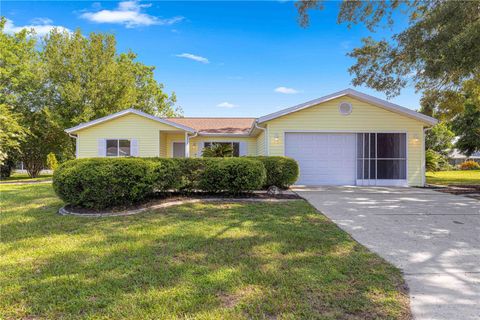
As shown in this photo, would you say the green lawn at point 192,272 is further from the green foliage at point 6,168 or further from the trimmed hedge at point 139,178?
the green foliage at point 6,168

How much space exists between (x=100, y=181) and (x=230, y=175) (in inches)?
134

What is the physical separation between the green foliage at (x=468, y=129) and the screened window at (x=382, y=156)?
60.6 ft

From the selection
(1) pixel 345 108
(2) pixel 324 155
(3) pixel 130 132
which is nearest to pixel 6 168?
(3) pixel 130 132

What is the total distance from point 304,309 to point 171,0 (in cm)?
1158

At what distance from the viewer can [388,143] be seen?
40.2ft

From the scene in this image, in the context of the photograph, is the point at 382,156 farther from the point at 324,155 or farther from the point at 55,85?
the point at 55,85

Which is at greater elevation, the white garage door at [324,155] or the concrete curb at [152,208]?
the white garage door at [324,155]

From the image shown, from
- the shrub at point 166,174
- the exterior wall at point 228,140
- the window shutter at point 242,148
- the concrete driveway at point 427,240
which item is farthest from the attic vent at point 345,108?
the shrub at point 166,174

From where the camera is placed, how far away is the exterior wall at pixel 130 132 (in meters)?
14.2

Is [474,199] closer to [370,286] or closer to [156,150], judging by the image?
[370,286]

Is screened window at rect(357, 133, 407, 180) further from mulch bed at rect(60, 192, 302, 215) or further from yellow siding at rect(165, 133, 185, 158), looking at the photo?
yellow siding at rect(165, 133, 185, 158)

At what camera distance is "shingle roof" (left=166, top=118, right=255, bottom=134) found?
16359 mm

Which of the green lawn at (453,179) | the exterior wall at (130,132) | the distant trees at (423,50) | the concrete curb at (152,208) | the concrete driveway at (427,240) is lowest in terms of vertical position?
the concrete driveway at (427,240)

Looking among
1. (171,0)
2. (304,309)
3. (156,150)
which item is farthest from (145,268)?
(156,150)
